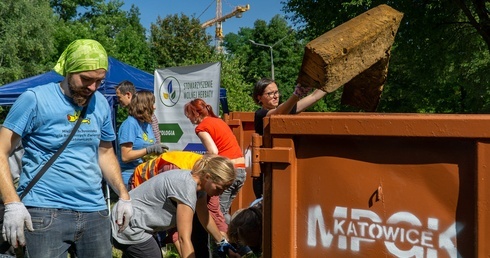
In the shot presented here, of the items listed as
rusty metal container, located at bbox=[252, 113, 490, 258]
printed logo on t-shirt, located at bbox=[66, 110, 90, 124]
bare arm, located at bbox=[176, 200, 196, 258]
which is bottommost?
bare arm, located at bbox=[176, 200, 196, 258]

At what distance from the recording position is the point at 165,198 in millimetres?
4102

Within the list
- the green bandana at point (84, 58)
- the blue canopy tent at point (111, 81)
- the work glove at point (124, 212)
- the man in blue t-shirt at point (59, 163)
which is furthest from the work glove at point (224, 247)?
the blue canopy tent at point (111, 81)

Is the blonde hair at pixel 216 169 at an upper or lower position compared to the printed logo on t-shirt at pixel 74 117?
lower

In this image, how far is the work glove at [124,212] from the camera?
3660 mm

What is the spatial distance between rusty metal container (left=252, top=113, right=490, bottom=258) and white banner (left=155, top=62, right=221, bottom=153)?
17.7 feet

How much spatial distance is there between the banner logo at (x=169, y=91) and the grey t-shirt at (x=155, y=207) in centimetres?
471

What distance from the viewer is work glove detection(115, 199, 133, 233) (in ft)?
12.0

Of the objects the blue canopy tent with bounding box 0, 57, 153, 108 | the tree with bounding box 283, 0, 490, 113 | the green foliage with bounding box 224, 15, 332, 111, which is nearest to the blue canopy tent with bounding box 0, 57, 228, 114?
the blue canopy tent with bounding box 0, 57, 153, 108

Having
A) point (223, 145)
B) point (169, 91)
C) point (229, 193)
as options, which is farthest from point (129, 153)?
point (169, 91)

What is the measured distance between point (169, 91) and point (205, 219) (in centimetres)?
460

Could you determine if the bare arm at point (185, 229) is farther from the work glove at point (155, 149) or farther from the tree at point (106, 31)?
the tree at point (106, 31)

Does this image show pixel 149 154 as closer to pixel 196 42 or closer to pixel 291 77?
pixel 196 42

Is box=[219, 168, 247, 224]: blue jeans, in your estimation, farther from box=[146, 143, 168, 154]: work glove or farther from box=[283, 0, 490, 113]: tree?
box=[283, 0, 490, 113]: tree

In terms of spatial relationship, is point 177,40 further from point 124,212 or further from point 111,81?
point 124,212
